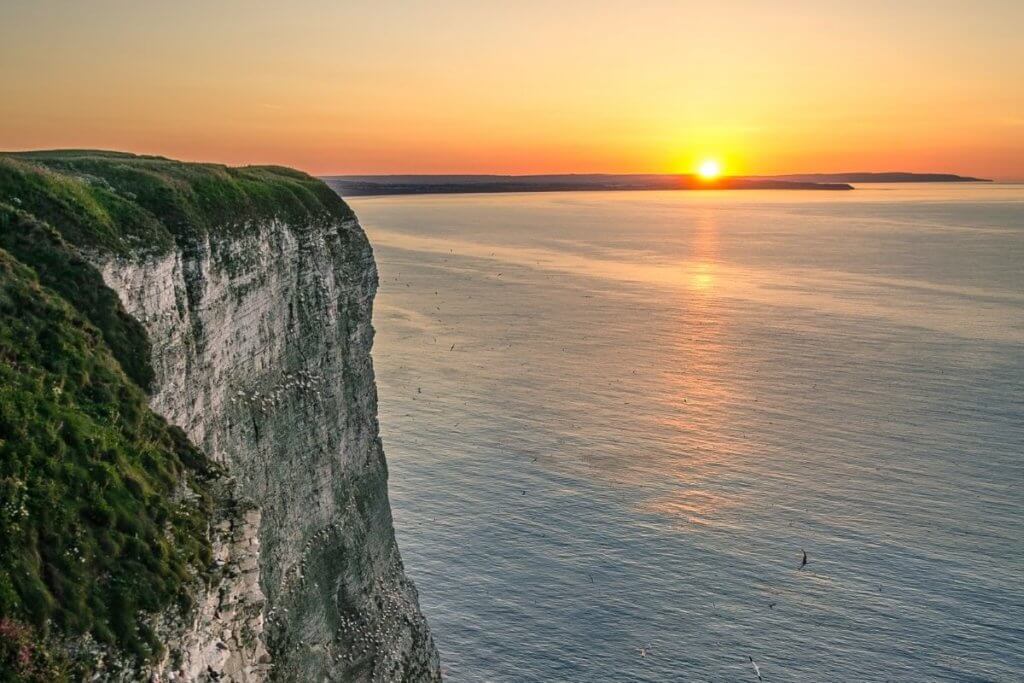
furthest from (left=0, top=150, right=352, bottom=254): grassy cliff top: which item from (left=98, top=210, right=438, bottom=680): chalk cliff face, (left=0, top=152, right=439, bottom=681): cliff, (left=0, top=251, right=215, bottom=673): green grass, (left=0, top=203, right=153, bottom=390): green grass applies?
(left=0, top=251, right=215, bottom=673): green grass

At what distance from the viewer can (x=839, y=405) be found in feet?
302

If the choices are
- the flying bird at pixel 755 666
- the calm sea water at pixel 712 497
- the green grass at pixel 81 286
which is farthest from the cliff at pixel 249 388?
the flying bird at pixel 755 666

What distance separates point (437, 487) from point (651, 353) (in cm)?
5136

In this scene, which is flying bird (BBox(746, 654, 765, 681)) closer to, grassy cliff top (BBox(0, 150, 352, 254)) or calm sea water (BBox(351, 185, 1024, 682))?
calm sea water (BBox(351, 185, 1024, 682))

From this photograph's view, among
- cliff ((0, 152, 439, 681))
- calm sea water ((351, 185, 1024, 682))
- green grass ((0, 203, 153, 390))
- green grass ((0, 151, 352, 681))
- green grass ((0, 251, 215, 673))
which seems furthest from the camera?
calm sea water ((351, 185, 1024, 682))

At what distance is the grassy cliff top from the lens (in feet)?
89.6

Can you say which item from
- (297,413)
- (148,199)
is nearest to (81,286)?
(148,199)

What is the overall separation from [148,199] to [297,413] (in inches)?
402

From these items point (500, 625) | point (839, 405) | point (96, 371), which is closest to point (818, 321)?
point (839, 405)

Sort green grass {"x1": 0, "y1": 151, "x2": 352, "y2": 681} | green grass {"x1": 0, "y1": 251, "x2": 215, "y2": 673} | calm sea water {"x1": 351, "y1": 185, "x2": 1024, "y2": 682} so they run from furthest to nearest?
calm sea water {"x1": 351, "y1": 185, "x2": 1024, "y2": 682}
green grass {"x1": 0, "y1": 251, "x2": 215, "y2": 673}
green grass {"x1": 0, "y1": 151, "x2": 352, "y2": 681}

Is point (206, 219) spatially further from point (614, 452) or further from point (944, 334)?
point (944, 334)

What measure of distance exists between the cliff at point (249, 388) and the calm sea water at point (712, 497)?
51.1 feet

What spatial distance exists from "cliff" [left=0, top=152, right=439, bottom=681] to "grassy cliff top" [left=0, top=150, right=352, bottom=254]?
0.08m

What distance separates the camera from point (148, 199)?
1270 inches
